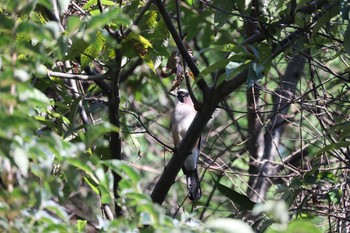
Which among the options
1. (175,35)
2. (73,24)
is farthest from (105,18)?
(175,35)

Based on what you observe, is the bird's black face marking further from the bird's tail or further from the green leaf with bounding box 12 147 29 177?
the green leaf with bounding box 12 147 29 177

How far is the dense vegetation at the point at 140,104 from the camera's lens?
176cm

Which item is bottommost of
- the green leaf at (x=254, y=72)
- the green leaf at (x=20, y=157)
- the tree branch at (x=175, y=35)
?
the green leaf at (x=20, y=157)

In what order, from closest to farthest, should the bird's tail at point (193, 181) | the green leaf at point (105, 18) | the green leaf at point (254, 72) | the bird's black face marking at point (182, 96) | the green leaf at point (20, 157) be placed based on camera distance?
the green leaf at point (20, 157), the green leaf at point (105, 18), the green leaf at point (254, 72), the bird's tail at point (193, 181), the bird's black face marking at point (182, 96)

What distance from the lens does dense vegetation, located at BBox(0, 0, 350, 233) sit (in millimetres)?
1757

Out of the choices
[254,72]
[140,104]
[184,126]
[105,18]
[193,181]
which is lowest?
[105,18]

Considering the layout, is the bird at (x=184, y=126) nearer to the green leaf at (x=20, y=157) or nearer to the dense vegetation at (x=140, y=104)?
the dense vegetation at (x=140, y=104)

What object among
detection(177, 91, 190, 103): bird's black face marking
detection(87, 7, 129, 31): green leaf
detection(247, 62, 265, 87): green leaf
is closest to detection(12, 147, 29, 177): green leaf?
detection(87, 7, 129, 31): green leaf

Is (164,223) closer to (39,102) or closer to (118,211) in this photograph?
(39,102)

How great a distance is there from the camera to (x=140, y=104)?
6.19 meters

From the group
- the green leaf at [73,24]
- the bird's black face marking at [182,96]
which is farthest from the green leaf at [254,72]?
the bird's black face marking at [182,96]

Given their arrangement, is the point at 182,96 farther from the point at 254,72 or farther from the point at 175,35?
the point at 254,72

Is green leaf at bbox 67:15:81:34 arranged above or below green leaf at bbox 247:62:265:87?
below

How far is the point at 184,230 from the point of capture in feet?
6.06
